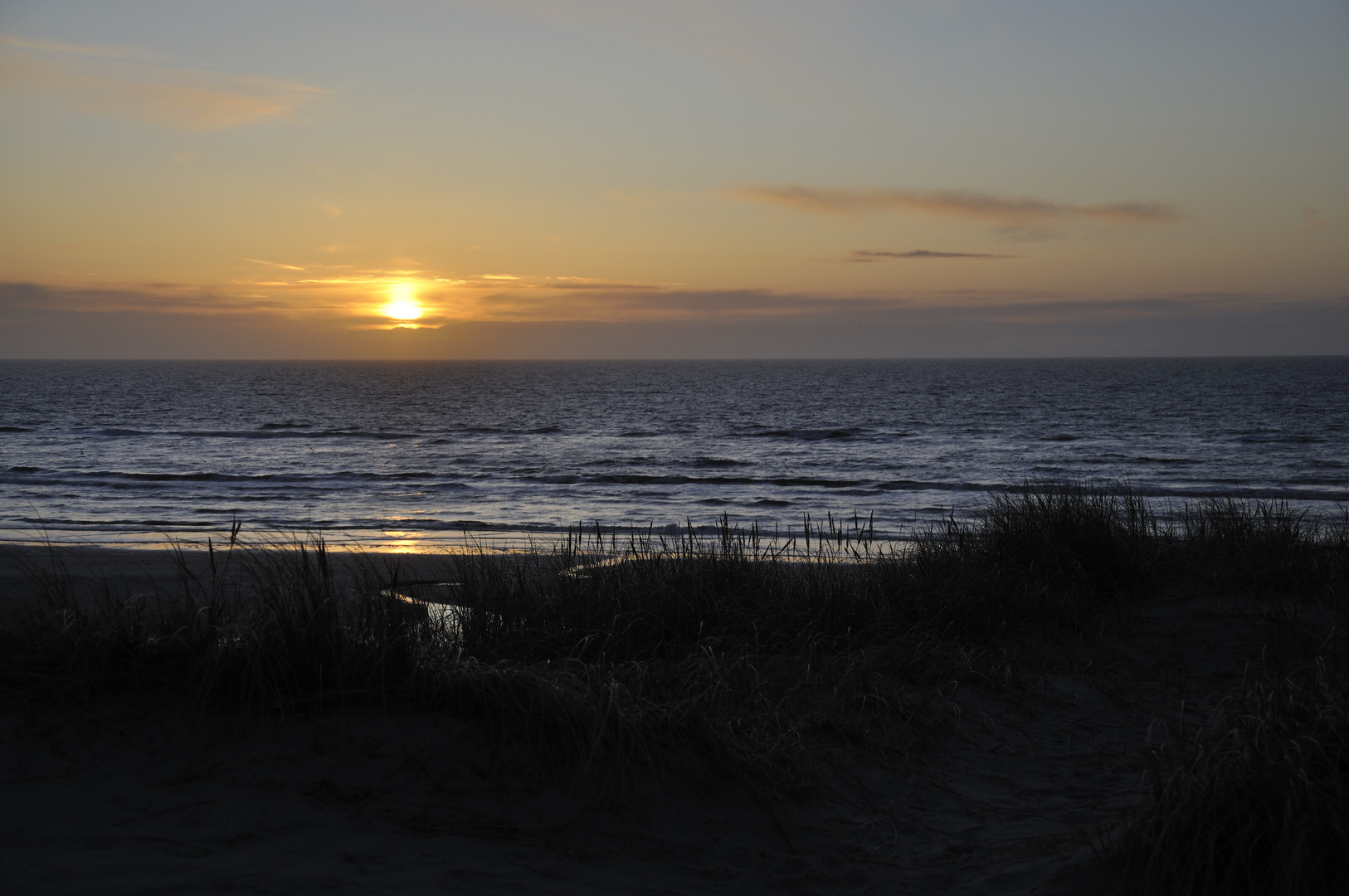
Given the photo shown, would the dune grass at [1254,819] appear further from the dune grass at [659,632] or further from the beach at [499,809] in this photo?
the dune grass at [659,632]

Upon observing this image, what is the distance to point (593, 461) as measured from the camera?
1305 inches

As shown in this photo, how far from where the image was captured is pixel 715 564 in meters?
7.23

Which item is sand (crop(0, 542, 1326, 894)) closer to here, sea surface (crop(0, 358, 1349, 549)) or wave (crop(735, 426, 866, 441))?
sea surface (crop(0, 358, 1349, 549))

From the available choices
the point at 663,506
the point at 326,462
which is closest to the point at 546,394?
the point at 326,462

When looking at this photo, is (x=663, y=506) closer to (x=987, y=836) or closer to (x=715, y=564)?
(x=715, y=564)

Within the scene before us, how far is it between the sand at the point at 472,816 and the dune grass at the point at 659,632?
0.17 metres

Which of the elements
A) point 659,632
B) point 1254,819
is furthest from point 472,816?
point 1254,819

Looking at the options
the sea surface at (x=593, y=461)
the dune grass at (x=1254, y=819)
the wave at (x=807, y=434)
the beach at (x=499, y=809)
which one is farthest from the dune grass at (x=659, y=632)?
the wave at (x=807, y=434)

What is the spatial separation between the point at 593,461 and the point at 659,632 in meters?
A: 27.1

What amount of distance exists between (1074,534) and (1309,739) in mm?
5145

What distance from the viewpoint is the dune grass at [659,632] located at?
4242mm

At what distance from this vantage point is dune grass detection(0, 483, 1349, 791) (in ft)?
13.9

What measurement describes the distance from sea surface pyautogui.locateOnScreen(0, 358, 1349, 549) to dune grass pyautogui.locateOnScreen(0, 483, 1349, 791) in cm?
288

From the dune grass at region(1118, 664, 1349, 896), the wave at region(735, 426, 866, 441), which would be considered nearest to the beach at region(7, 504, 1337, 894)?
the dune grass at region(1118, 664, 1349, 896)
